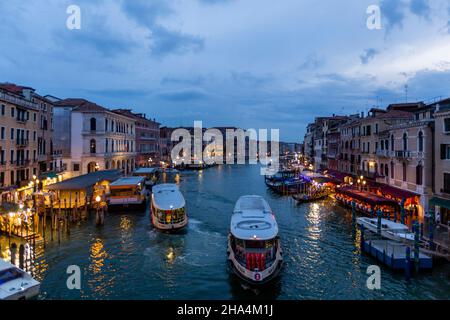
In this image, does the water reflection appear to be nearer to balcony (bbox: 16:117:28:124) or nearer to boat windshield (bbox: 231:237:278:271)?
boat windshield (bbox: 231:237:278:271)

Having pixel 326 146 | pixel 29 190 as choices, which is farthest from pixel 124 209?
pixel 326 146

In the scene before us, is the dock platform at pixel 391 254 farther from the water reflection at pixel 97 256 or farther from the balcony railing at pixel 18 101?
the balcony railing at pixel 18 101

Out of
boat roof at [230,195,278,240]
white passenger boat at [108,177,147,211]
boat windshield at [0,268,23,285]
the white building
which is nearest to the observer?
boat windshield at [0,268,23,285]

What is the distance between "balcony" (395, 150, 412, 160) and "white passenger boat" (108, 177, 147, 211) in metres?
24.5

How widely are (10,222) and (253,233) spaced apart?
632 inches

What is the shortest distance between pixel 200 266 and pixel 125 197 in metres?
17.5

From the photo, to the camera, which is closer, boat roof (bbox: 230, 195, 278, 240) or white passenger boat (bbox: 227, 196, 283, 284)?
white passenger boat (bbox: 227, 196, 283, 284)

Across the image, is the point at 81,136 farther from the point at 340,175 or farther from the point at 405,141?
the point at 405,141

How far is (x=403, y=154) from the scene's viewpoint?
2892 centimetres

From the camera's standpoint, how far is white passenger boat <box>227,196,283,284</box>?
15.0 meters

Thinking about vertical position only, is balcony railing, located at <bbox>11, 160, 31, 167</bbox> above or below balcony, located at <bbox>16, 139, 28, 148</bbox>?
below

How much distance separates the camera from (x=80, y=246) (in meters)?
21.3

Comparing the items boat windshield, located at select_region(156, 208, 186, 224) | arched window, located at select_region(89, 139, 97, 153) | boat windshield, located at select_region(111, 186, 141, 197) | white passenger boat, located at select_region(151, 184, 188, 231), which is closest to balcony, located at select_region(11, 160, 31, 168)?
boat windshield, located at select_region(111, 186, 141, 197)
